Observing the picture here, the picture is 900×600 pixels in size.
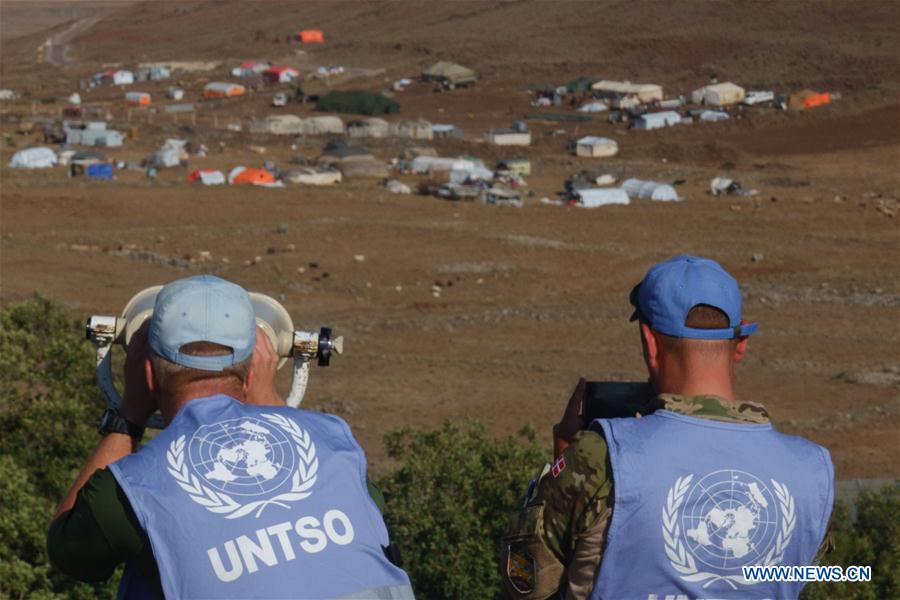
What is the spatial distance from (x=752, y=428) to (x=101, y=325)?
2006mm

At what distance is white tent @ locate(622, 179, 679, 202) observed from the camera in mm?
45938

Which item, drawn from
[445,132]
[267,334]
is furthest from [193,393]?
[445,132]

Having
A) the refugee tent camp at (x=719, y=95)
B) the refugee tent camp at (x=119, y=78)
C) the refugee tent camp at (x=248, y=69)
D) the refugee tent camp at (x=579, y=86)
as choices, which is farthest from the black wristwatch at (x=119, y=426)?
the refugee tent camp at (x=248, y=69)

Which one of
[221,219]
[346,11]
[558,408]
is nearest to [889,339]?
[558,408]

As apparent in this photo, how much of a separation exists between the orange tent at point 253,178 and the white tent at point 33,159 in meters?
8.57

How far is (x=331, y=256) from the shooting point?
35562 millimetres

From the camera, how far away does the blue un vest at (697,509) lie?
147 inches

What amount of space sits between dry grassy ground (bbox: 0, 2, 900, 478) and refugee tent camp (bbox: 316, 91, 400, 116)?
1.55m

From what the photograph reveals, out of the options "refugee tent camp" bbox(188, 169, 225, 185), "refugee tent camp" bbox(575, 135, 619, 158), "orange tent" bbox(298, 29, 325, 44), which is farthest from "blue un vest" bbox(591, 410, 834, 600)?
"orange tent" bbox(298, 29, 325, 44)

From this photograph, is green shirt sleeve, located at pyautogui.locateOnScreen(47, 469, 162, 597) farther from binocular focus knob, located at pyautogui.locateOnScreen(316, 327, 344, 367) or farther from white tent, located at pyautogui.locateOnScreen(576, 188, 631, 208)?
white tent, located at pyautogui.locateOnScreen(576, 188, 631, 208)

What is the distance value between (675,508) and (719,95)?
74.6 meters

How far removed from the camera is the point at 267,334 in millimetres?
4121

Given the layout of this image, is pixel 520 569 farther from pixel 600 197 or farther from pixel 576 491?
pixel 600 197

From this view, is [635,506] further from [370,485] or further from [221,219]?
[221,219]
